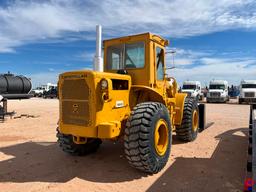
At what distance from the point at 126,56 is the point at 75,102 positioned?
1.85m

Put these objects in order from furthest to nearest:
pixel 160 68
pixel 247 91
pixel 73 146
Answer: pixel 247 91 < pixel 160 68 < pixel 73 146

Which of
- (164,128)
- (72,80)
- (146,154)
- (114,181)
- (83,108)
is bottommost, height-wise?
(114,181)

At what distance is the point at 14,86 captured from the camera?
53.7 ft

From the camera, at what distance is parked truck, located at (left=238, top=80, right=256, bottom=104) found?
2798cm

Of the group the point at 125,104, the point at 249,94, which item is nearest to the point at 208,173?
the point at 125,104

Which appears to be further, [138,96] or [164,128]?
[138,96]

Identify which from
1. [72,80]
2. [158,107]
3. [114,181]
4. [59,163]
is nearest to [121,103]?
[158,107]

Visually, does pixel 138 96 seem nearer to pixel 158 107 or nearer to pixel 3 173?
pixel 158 107

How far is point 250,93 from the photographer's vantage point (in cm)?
2803

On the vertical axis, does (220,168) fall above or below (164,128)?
below

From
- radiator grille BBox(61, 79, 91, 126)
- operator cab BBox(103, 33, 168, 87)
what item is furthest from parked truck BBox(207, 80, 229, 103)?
radiator grille BBox(61, 79, 91, 126)

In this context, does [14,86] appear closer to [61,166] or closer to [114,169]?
[61,166]

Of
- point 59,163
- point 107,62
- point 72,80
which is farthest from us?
point 107,62

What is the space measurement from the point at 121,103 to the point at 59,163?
6.90 feet
